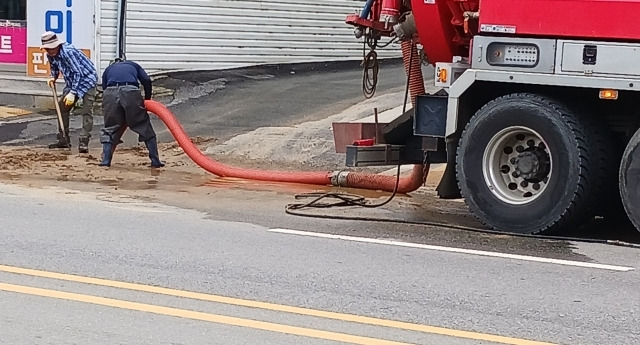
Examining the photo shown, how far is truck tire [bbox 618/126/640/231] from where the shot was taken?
27.9 feet

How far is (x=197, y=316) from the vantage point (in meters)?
6.15

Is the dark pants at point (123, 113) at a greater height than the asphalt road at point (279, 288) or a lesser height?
greater

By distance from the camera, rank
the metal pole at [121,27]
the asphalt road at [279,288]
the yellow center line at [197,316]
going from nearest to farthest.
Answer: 1. the yellow center line at [197,316]
2. the asphalt road at [279,288]
3. the metal pole at [121,27]

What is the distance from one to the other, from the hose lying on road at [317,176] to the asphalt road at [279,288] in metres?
1.97

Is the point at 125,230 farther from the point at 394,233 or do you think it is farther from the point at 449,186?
the point at 449,186

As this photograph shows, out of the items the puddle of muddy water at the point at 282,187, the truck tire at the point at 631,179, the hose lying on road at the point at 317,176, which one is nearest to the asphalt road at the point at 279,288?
the truck tire at the point at 631,179

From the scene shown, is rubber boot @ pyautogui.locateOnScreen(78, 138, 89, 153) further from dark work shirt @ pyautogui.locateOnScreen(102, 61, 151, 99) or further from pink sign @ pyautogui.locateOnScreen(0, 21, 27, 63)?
pink sign @ pyautogui.locateOnScreen(0, 21, 27, 63)

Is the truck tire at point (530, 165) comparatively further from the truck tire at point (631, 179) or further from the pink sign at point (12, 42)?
the pink sign at point (12, 42)

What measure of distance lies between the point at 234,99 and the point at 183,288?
11.7m

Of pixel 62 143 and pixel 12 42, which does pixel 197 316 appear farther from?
pixel 12 42

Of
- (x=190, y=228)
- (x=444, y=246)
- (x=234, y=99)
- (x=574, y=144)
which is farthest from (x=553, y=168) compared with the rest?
(x=234, y=99)

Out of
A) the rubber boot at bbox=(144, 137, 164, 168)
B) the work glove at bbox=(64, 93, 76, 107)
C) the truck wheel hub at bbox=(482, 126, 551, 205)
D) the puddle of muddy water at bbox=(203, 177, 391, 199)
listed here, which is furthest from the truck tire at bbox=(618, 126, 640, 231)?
the work glove at bbox=(64, 93, 76, 107)

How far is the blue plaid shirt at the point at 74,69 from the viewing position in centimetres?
1433

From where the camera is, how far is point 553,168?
Answer: 880 cm
